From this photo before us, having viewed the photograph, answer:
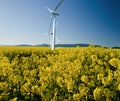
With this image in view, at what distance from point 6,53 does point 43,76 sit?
13.7 meters

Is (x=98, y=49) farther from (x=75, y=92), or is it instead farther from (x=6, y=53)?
(x=6, y=53)

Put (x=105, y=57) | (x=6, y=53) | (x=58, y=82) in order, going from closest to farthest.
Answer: (x=58, y=82) → (x=105, y=57) → (x=6, y=53)

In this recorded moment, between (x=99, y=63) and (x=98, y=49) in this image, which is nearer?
(x=99, y=63)

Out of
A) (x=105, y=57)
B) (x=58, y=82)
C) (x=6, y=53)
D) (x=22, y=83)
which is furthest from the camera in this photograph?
(x=6, y=53)

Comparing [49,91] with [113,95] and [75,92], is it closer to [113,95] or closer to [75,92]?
[75,92]

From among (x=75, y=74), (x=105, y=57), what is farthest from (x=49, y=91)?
(x=105, y=57)

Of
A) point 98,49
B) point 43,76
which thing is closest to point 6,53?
point 98,49

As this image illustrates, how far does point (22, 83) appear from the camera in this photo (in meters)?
10.2

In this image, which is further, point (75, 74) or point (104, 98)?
point (75, 74)

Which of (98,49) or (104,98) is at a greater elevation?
(98,49)

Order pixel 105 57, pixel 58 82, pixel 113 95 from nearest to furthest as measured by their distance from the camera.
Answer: pixel 113 95 → pixel 58 82 → pixel 105 57

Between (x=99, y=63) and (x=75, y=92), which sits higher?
(x=99, y=63)

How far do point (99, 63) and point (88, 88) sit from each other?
1625 mm

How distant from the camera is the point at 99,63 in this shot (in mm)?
10609
